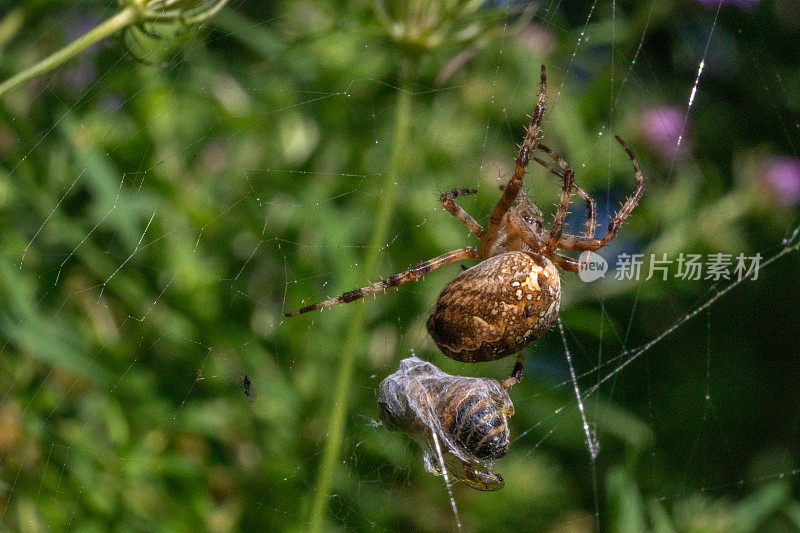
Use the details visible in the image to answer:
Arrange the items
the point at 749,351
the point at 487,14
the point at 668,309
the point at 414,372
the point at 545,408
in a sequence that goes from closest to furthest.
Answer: the point at 414,372, the point at 487,14, the point at 545,408, the point at 668,309, the point at 749,351

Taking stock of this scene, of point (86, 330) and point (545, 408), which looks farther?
point (545, 408)

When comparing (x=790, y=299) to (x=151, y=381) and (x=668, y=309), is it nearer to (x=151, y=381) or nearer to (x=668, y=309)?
(x=668, y=309)

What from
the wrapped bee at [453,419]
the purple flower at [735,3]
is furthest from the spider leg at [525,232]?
the purple flower at [735,3]

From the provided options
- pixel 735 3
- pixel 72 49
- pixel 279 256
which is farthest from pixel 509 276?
pixel 735 3

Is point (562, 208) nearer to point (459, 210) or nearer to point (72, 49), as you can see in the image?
point (459, 210)

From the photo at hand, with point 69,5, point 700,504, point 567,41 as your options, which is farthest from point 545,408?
point 69,5

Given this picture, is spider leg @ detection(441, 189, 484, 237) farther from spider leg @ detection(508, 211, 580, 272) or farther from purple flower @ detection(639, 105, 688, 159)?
purple flower @ detection(639, 105, 688, 159)

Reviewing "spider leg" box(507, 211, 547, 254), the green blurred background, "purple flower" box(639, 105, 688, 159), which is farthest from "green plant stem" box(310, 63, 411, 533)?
"purple flower" box(639, 105, 688, 159)

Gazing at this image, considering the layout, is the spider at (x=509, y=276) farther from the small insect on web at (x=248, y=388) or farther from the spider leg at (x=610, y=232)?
the small insect on web at (x=248, y=388)
